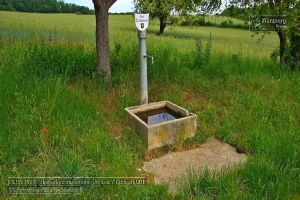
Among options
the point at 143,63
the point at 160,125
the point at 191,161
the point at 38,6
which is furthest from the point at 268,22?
the point at 38,6

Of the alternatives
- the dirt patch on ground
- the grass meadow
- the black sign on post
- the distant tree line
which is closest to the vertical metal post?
the grass meadow

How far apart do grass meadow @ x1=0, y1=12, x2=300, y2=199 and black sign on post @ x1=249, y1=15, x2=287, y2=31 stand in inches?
51.1

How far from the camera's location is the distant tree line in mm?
23555

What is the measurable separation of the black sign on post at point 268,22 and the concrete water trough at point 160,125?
13.1 ft

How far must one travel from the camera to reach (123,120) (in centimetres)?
322

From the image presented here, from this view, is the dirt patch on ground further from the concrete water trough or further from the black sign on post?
the black sign on post

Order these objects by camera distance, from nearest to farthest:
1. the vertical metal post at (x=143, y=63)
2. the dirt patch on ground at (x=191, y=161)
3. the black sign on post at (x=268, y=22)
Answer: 1. the dirt patch on ground at (x=191, y=161)
2. the vertical metal post at (x=143, y=63)
3. the black sign on post at (x=268, y=22)

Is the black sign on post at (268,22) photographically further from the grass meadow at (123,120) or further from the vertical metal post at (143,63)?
the vertical metal post at (143,63)

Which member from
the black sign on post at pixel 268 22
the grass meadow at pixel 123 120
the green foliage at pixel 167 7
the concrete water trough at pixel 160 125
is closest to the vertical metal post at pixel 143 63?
the concrete water trough at pixel 160 125

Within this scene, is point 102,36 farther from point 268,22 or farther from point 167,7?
point 268,22

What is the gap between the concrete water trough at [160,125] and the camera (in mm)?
2713

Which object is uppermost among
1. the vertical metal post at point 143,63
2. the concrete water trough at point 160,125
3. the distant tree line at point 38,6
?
the distant tree line at point 38,6

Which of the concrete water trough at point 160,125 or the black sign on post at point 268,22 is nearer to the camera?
the concrete water trough at point 160,125

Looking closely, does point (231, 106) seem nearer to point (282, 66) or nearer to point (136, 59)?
point (136, 59)
